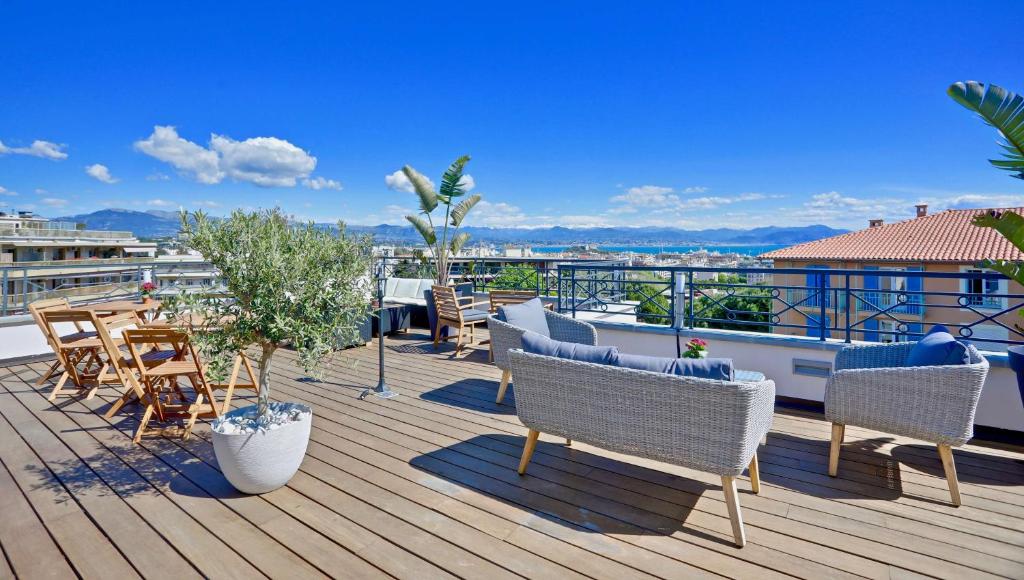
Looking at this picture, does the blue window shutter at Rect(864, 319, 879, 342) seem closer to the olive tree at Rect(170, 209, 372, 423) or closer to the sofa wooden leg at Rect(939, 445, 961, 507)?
the sofa wooden leg at Rect(939, 445, 961, 507)

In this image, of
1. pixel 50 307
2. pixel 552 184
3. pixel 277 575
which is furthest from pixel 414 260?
pixel 552 184

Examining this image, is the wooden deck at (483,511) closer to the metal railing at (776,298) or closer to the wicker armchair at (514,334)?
the wicker armchair at (514,334)

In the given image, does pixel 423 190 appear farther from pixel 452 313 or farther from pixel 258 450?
pixel 258 450

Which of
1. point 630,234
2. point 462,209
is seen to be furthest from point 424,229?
point 630,234

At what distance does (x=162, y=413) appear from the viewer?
12.6 ft

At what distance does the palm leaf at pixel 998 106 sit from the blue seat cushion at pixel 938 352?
1.16 meters

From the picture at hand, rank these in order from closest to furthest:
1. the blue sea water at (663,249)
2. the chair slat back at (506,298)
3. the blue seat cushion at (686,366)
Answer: the blue seat cushion at (686,366) < the chair slat back at (506,298) < the blue sea water at (663,249)

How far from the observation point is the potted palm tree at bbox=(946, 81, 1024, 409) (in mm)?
2740

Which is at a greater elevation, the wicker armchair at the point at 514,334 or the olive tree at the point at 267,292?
the olive tree at the point at 267,292

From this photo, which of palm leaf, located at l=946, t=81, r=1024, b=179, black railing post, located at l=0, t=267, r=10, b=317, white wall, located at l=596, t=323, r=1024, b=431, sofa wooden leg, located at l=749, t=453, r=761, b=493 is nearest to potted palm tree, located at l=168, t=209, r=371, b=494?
sofa wooden leg, located at l=749, t=453, r=761, b=493

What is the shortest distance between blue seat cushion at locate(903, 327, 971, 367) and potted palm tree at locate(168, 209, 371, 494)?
334 centimetres

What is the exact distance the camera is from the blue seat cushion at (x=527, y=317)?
4.39 meters

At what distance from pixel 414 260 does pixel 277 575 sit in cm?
848

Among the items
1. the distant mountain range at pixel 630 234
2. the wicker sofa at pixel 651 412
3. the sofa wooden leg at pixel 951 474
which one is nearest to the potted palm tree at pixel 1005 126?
the sofa wooden leg at pixel 951 474
